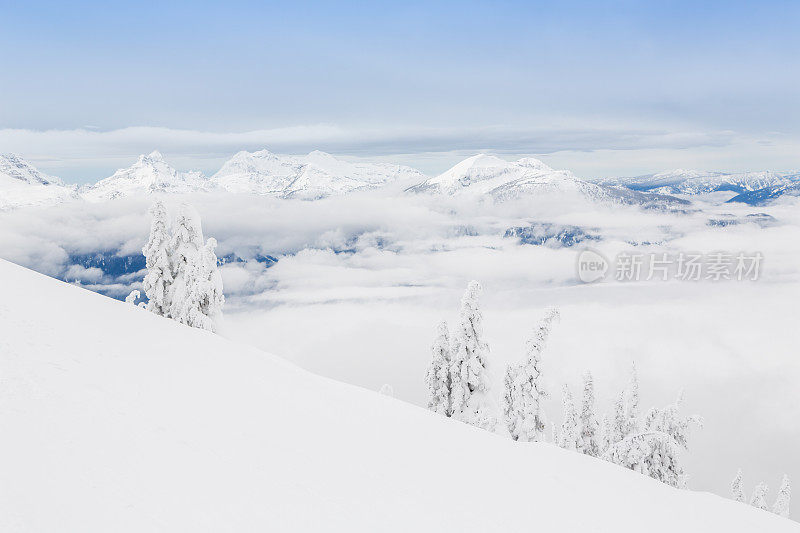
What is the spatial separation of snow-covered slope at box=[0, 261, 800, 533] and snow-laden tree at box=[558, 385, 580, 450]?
64.8ft

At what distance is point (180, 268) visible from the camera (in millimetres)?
28156

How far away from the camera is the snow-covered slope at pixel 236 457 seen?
678 cm

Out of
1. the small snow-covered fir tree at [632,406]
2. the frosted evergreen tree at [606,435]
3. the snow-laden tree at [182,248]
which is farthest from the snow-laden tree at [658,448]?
the snow-laden tree at [182,248]

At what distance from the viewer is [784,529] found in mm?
12711

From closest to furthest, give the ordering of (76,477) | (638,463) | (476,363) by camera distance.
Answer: (76,477), (638,463), (476,363)

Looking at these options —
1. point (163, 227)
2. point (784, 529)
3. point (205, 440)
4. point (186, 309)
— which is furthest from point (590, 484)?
point (163, 227)

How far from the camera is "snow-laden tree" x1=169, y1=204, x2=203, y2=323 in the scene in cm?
2744

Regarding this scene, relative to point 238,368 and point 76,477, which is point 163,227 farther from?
point 76,477

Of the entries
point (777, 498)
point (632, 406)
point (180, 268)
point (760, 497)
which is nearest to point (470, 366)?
point (632, 406)

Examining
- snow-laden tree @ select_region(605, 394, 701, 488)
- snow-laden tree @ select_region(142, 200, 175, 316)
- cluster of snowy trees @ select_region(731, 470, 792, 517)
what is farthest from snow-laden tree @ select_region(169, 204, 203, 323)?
cluster of snowy trees @ select_region(731, 470, 792, 517)

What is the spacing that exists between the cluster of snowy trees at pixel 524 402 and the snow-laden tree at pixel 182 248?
16.6 m

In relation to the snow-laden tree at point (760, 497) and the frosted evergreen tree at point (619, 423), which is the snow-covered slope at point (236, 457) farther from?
the snow-laden tree at point (760, 497)

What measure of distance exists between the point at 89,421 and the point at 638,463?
25.1 meters

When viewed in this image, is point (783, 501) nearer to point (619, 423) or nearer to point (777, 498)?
point (777, 498)
